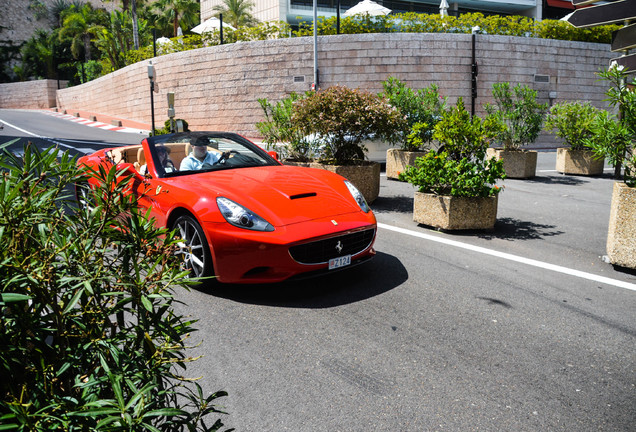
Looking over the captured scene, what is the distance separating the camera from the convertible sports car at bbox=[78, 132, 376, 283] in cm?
460

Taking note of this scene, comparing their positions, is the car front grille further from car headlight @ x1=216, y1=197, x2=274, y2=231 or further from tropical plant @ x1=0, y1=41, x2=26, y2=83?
tropical plant @ x1=0, y1=41, x2=26, y2=83

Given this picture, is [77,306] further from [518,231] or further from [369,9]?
[369,9]

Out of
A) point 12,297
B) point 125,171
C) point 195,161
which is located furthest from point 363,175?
point 12,297

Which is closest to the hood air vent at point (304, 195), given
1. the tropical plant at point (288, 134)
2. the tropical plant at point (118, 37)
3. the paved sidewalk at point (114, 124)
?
the tropical plant at point (288, 134)

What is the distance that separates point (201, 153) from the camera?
20.2ft

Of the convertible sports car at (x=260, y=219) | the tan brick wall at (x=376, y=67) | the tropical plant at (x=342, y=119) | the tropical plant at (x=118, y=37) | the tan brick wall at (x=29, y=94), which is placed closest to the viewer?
the convertible sports car at (x=260, y=219)

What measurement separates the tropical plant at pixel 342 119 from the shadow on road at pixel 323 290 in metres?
3.76

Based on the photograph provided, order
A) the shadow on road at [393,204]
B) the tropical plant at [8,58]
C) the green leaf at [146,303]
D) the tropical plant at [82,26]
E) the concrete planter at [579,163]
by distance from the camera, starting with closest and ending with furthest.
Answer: the green leaf at [146,303], the shadow on road at [393,204], the concrete planter at [579,163], the tropical plant at [82,26], the tropical plant at [8,58]

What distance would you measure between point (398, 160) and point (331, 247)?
27.5ft

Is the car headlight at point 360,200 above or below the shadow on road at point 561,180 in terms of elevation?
above

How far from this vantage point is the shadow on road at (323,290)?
474 cm

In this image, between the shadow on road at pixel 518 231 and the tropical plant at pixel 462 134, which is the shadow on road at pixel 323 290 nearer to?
the shadow on road at pixel 518 231

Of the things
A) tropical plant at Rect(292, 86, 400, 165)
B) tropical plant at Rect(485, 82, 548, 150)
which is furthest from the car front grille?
tropical plant at Rect(485, 82, 548, 150)

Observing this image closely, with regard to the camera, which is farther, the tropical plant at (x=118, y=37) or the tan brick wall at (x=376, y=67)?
the tropical plant at (x=118, y=37)
